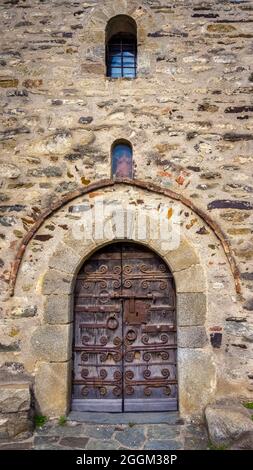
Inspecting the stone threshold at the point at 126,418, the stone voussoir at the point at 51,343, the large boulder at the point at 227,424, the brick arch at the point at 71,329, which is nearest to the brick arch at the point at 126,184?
the brick arch at the point at 71,329

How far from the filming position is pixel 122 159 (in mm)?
3742

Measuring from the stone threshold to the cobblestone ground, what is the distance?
0.04 m

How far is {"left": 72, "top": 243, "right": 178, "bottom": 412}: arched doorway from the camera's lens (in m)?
3.50

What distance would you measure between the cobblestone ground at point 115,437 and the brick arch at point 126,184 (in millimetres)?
1254

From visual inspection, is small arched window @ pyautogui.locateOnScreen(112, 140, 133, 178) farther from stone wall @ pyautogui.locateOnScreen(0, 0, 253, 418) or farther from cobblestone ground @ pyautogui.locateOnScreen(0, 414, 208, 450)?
cobblestone ground @ pyautogui.locateOnScreen(0, 414, 208, 450)

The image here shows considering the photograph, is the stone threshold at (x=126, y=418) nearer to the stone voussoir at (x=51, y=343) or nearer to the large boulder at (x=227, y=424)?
the large boulder at (x=227, y=424)

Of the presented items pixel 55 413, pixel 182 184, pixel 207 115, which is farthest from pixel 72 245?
pixel 207 115

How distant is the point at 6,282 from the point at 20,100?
1907 millimetres

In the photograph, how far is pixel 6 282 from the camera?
345cm

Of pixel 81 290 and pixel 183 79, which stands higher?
pixel 183 79

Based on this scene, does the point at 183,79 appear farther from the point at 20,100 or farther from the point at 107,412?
the point at 107,412

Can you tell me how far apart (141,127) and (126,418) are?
111 inches

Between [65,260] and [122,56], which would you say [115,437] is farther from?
[122,56]

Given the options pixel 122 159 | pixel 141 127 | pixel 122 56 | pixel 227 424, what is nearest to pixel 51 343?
pixel 227 424
